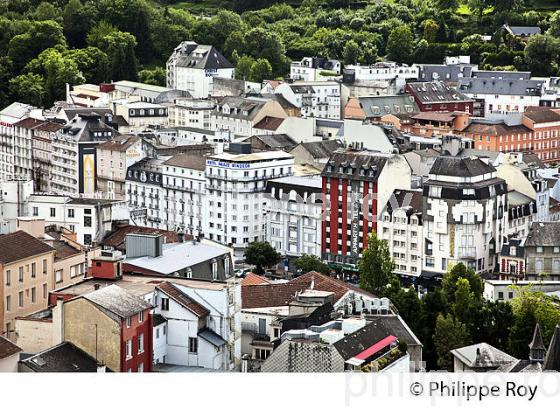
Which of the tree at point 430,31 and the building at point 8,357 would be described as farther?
the tree at point 430,31

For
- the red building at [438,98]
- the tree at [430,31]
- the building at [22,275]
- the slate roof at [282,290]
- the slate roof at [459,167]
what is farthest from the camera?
the tree at [430,31]

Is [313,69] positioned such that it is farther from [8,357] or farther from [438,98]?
[8,357]

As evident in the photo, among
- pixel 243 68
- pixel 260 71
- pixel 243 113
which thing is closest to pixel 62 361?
pixel 243 113

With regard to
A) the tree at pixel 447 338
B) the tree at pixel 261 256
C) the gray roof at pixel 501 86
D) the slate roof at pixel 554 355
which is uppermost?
the gray roof at pixel 501 86

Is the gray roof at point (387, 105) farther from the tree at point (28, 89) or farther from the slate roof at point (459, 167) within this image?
the slate roof at point (459, 167)

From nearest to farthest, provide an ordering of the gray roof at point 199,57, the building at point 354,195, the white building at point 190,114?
the building at point 354,195
the white building at point 190,114
the gray roof at point 199,57

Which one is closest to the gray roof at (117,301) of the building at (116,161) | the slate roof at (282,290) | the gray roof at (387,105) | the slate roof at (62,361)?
the slate roof at (62,361)
